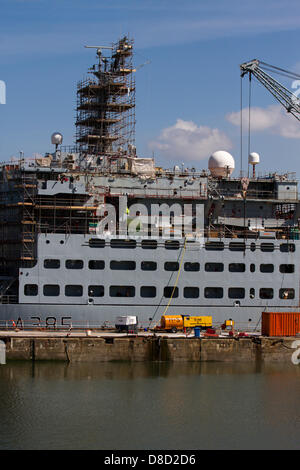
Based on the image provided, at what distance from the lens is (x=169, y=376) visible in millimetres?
37062

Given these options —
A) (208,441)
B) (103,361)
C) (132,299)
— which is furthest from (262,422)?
(132,299)

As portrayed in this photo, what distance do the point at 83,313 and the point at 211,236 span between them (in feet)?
35.7

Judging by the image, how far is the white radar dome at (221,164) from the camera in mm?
50500

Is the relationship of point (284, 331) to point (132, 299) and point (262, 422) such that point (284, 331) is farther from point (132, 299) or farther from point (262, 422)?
point (262, 422)

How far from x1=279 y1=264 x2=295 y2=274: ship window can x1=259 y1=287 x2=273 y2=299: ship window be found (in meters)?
1.70

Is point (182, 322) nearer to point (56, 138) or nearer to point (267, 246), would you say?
point (267, 246)

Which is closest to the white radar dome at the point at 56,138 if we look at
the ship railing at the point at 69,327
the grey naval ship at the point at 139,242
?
the grey naval ship at the point at 139,242

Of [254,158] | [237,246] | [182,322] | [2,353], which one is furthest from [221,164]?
[2,353]

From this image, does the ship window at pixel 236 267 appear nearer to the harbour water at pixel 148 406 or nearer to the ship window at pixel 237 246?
the ship window at pixel 237 246

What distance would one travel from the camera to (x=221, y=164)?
50.5 meters

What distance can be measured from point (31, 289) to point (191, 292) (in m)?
11.0

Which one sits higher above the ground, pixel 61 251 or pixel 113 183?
pixel 113 183
